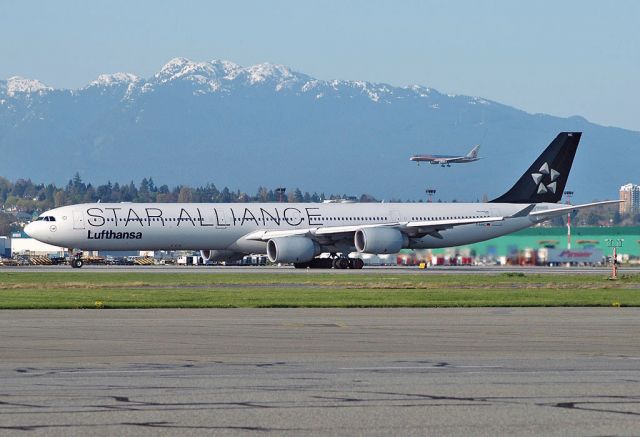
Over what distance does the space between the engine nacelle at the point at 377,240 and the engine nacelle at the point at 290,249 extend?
9.21 ft

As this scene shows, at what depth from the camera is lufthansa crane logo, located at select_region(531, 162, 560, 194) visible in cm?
8531

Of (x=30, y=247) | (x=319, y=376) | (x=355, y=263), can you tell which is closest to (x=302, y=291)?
(x=319, y=376)

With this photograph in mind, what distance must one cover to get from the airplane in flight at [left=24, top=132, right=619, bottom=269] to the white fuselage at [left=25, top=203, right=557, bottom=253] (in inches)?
2.3

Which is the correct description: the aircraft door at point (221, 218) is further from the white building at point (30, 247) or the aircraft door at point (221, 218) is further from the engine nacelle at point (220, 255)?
the white building at point (30, 247)

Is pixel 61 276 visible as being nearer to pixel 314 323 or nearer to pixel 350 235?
pixel 350 235

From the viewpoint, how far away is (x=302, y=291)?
4881 centimetres

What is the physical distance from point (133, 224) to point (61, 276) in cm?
1162

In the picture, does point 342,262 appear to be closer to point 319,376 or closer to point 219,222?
point 219,222

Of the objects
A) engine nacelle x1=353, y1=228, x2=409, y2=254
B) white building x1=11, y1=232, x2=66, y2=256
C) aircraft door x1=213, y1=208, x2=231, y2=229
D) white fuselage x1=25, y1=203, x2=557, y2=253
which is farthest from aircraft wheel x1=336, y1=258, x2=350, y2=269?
white building x1=11, y1=232, x2=66, y2=256

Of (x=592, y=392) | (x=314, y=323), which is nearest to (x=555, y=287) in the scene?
(x=314, y=323)

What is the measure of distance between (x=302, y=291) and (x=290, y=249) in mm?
26536

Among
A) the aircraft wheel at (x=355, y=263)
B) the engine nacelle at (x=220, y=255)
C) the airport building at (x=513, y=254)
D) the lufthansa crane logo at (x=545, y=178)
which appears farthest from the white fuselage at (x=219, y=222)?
the airport building at (x=513, y=254)

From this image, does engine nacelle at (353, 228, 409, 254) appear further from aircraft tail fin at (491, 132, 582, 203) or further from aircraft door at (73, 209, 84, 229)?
aircraft door at (73, 209, 84, 229)

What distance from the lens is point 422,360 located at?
74.1 feet
